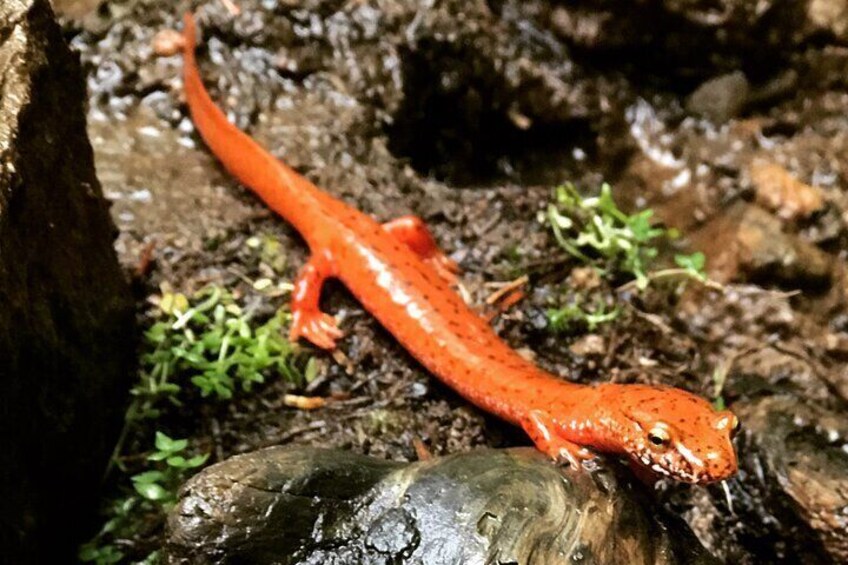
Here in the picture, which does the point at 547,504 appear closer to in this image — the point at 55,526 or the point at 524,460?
the point at 524,460

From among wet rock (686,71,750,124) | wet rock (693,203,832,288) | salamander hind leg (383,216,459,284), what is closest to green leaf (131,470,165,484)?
salamander hind leg (383,216,459,284)

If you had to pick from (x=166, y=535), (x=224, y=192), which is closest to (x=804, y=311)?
(x=224, y=192)

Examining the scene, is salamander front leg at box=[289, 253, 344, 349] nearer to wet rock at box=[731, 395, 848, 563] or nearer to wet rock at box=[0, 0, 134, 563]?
wet rock at box=[0, 0, 134, 563]

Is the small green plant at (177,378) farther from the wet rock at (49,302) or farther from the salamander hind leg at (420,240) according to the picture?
the salamander hind leg at (420,240)

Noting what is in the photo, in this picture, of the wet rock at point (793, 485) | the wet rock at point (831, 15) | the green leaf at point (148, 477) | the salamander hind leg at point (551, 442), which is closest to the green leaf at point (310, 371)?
the green leaf at point (148, 477)

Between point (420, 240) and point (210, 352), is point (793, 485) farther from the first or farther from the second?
point (210, 352)
